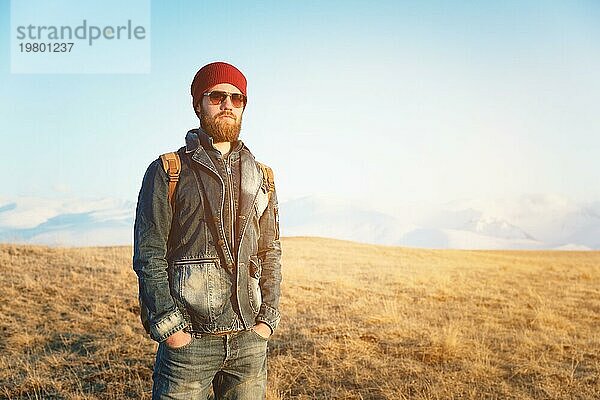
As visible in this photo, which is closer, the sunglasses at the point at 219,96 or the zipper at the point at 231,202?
the zipper at the point at 231,202

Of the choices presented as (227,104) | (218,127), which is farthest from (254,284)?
(227,104)

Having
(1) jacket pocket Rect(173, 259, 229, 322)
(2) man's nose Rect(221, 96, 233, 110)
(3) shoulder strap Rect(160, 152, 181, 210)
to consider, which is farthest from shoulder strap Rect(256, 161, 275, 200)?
(1) jacket pocket Rect(173, 259, 229, 322)

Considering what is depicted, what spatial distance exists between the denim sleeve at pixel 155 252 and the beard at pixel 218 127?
0.38 metres

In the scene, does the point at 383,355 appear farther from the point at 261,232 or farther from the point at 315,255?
the point at 315,255

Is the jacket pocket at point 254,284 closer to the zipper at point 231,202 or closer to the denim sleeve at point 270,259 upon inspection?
the denim sleeve at point 270,259

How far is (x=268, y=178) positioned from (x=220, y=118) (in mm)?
551

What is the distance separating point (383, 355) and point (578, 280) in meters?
14.4

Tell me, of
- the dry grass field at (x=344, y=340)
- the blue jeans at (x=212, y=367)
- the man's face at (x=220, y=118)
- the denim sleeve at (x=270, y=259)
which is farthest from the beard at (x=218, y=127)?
the dry grass field at (x=344, y=340)

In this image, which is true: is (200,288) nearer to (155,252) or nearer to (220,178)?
(155,252)

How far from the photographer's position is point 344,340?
761cm

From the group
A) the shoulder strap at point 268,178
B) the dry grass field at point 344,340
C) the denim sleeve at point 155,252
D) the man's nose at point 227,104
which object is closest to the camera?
the denim sleeve at point 155,252

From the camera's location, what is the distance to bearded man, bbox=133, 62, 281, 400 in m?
2.86

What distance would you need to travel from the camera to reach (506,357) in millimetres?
7434

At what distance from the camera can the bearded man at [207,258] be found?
2855mm
